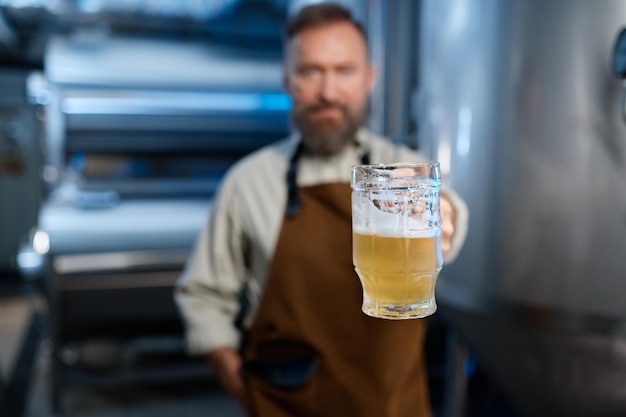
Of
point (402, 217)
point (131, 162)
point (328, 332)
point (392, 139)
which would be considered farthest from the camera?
point (131, 162)

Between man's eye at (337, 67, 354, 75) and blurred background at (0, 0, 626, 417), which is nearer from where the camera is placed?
man's eye at (337, 67, 354, 75)

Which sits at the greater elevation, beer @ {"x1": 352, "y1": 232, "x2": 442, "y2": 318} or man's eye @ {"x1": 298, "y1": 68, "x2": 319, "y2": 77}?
man's eye @ {"x1": 298, "y1": 68, "x2": 319, "y2": 77}

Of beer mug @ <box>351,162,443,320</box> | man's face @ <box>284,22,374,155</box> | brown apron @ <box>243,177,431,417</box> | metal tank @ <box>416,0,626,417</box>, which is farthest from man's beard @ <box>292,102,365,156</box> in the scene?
beer mug @ <box>351,162,443,320</box>

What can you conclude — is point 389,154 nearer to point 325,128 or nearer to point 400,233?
→ point 325,128

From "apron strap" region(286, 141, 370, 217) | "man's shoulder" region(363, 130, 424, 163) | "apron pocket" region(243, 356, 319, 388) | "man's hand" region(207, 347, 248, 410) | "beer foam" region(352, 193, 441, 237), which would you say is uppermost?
"beer foam" region(352, 193, 441, 237)

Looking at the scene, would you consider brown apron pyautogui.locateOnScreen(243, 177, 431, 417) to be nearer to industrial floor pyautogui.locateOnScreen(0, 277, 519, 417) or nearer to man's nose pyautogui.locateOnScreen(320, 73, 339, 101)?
man's nose pyautogui.locateOnScreen(320, 73, 339, 101)

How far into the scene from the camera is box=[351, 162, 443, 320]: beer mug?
0.55 m

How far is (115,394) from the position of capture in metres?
3.10

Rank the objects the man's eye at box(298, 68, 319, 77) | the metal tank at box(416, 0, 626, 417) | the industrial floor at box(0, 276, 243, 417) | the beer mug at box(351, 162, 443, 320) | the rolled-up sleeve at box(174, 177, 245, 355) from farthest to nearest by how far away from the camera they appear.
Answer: the industrial floor at box(0, 276, 243, 417), the rolled-up sleeve at box(174, 177, 245, 355), the metal tank at box(416, 0, 626, 417), the man's eye at box(298, 68, 319, 77), the beer mug at box(351, 162, 443, 320)

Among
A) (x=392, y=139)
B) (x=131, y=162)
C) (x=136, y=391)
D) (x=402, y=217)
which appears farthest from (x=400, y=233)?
(x=131, y=162)

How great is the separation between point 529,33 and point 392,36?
3.74ft

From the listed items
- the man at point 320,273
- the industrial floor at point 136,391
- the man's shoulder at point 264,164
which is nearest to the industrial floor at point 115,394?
the industrial floor at point 136,391

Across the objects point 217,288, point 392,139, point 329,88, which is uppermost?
point 329,88

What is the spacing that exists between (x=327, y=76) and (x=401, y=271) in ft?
1.96
